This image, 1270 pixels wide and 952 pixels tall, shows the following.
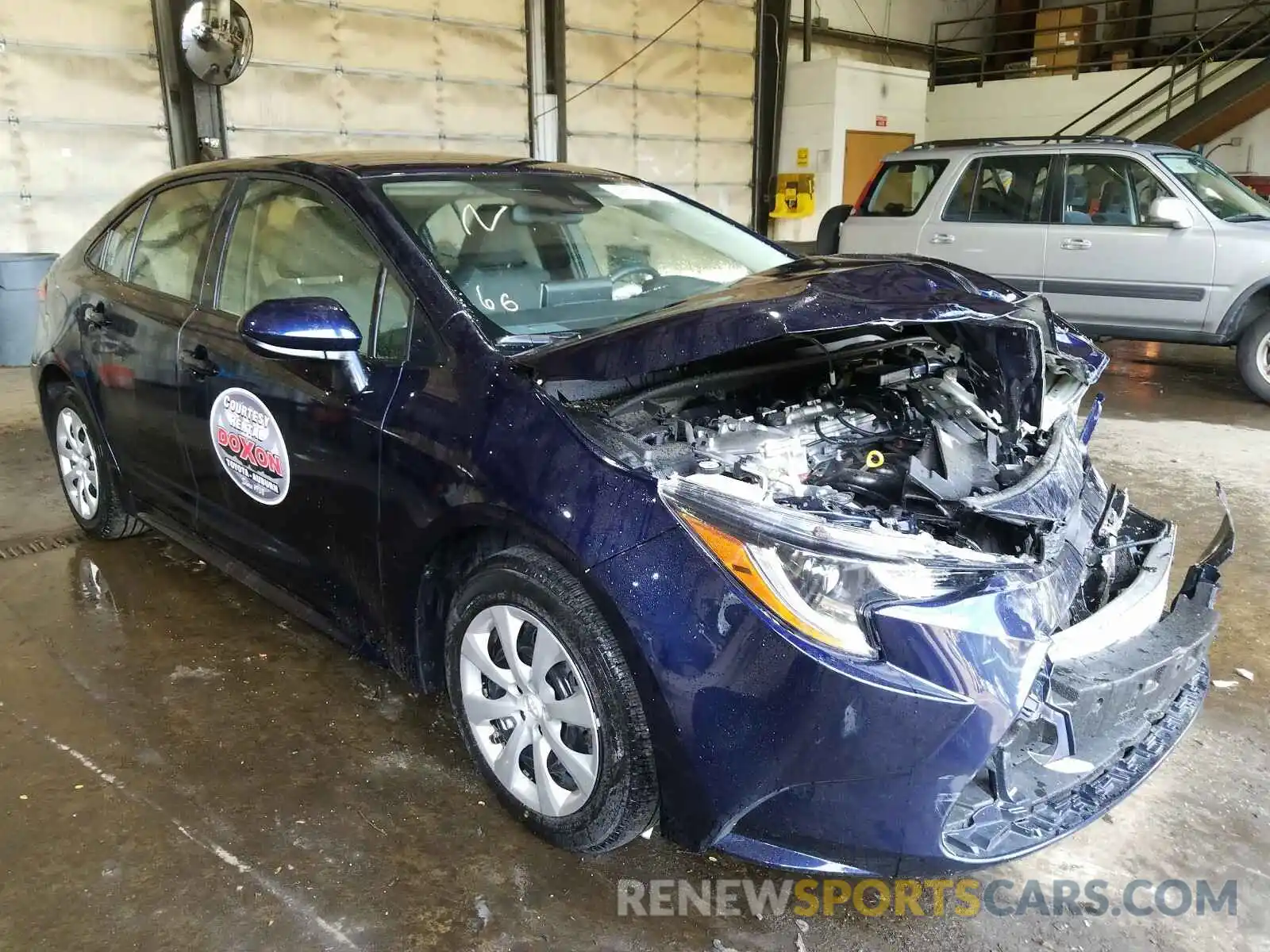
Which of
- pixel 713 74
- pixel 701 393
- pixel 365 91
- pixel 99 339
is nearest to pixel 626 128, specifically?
pixel 713 74

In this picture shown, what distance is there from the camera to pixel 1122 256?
6.53 meters

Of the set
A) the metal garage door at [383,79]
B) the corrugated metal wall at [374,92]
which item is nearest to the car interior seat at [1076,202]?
the corrugated metal wall at [374,92]

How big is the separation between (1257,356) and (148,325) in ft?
20.7

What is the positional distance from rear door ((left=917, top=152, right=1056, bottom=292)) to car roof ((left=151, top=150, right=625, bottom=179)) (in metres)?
4.87

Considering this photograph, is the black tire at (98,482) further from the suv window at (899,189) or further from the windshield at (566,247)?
the suv window at (899,189)

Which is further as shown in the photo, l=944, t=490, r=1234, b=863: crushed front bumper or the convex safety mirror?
the convex safety mirror

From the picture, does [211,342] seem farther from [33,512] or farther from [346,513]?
[33,512]

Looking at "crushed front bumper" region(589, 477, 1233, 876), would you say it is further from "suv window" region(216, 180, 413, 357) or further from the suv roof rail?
the suv roof rail

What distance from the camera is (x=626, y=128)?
37.0ft

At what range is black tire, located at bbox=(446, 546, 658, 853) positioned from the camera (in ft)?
5.74

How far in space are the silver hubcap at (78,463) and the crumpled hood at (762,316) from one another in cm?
239

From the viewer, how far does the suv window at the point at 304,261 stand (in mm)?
2238

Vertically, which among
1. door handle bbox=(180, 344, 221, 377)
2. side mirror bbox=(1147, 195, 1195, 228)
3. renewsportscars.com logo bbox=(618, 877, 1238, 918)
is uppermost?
side mirror bbox=(1147, 195, 1195, 228)

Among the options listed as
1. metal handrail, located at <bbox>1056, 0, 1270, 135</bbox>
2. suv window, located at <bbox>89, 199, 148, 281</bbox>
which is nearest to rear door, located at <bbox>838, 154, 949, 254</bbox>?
metal handrail, located at <bbox>1056, 0, 1270, 135</bbox>
